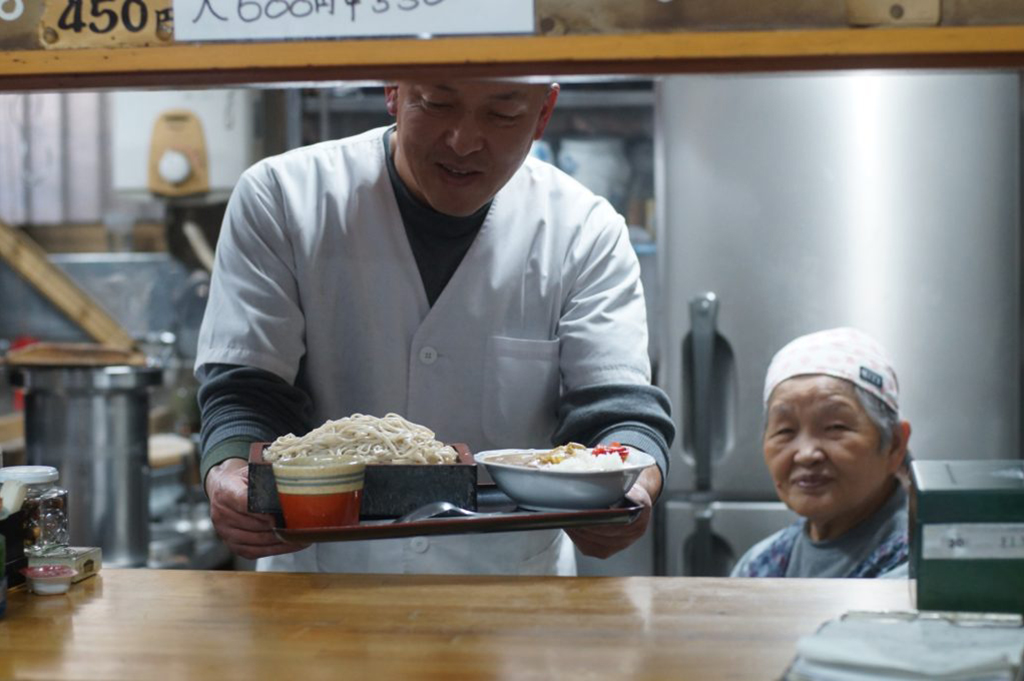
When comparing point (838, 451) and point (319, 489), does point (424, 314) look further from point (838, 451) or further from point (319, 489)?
point (838, 451)

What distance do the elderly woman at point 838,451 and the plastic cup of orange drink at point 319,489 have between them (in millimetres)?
1177

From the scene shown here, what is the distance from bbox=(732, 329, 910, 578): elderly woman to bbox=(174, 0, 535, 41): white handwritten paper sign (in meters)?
1.42

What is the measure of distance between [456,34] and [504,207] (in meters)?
0.94

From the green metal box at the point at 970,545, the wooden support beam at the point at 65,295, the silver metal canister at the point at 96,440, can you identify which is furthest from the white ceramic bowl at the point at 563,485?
the wooden support beam at the point at 65,295

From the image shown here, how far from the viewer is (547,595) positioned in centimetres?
159

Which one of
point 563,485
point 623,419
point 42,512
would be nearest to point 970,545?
point 563,485

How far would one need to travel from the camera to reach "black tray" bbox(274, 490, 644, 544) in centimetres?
162

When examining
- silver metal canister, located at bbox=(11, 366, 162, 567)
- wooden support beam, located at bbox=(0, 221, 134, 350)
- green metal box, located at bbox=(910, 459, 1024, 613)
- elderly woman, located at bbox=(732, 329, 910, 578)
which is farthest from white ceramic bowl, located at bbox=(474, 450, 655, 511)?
wooden support beam, located at bbox=(0, 221, 134, 350)

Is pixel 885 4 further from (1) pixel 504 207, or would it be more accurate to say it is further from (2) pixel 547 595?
(1) pixel 504 207

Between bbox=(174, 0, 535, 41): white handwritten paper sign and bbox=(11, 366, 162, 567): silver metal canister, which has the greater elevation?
bbox=(174, 0, 535, 41): white handwritten paper sign

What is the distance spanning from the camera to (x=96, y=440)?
3219mm

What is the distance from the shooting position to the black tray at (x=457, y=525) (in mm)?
1615

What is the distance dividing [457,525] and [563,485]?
0.15 metres

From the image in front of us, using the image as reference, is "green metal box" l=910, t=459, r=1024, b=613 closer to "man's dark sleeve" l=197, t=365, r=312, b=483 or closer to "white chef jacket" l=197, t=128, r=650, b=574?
"white chef jacket" l=197, t=128, r=650, b=574
